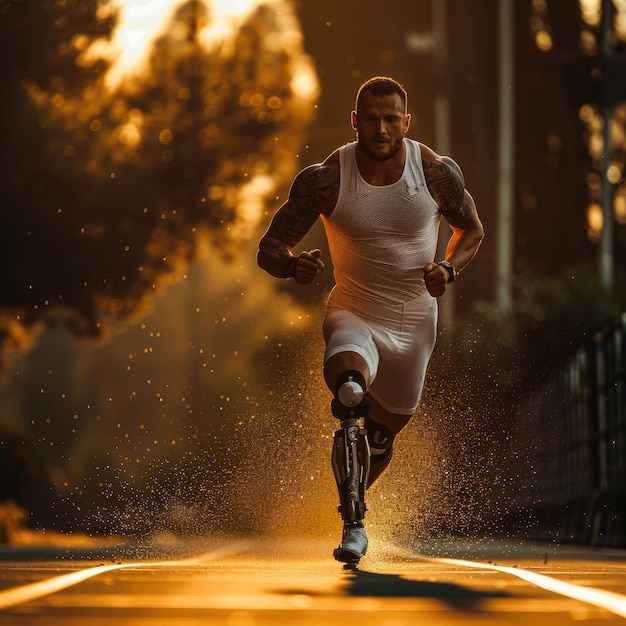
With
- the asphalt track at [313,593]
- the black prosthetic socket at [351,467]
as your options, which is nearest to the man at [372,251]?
the black prosthetic socket at [351,467]

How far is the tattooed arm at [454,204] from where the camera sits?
35.9 ft

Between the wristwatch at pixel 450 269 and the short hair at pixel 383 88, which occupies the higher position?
the short hair at pixel 383 88

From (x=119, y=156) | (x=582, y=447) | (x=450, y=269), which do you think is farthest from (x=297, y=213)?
(x=119, y=156)

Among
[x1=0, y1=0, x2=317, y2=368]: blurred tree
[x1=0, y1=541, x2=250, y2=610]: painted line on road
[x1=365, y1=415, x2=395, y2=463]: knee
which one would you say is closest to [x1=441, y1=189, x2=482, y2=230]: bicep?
[x1=365, y1=415, x2=395, y2=463]: knee

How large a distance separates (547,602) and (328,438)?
25.0ft

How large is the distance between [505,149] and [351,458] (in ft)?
102

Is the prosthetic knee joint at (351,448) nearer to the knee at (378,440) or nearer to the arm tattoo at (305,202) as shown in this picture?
the arm tattoo at (305,202)

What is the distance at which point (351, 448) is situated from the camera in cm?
1031

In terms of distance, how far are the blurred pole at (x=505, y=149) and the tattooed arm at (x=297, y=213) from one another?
86.9 feet

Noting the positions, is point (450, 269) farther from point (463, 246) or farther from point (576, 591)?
point (576, 591)

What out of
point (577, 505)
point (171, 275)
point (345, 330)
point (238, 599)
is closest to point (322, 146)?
point (171, 275)

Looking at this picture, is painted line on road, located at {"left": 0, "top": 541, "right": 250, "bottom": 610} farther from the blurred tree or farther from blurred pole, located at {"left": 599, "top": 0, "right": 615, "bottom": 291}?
blurred pole, located at {"left": 599, "top": 0, "right": 615, "bottom": 291}

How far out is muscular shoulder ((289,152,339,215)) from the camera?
1080 cm

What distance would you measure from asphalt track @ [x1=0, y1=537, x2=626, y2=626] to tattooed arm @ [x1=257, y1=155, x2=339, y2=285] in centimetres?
149
